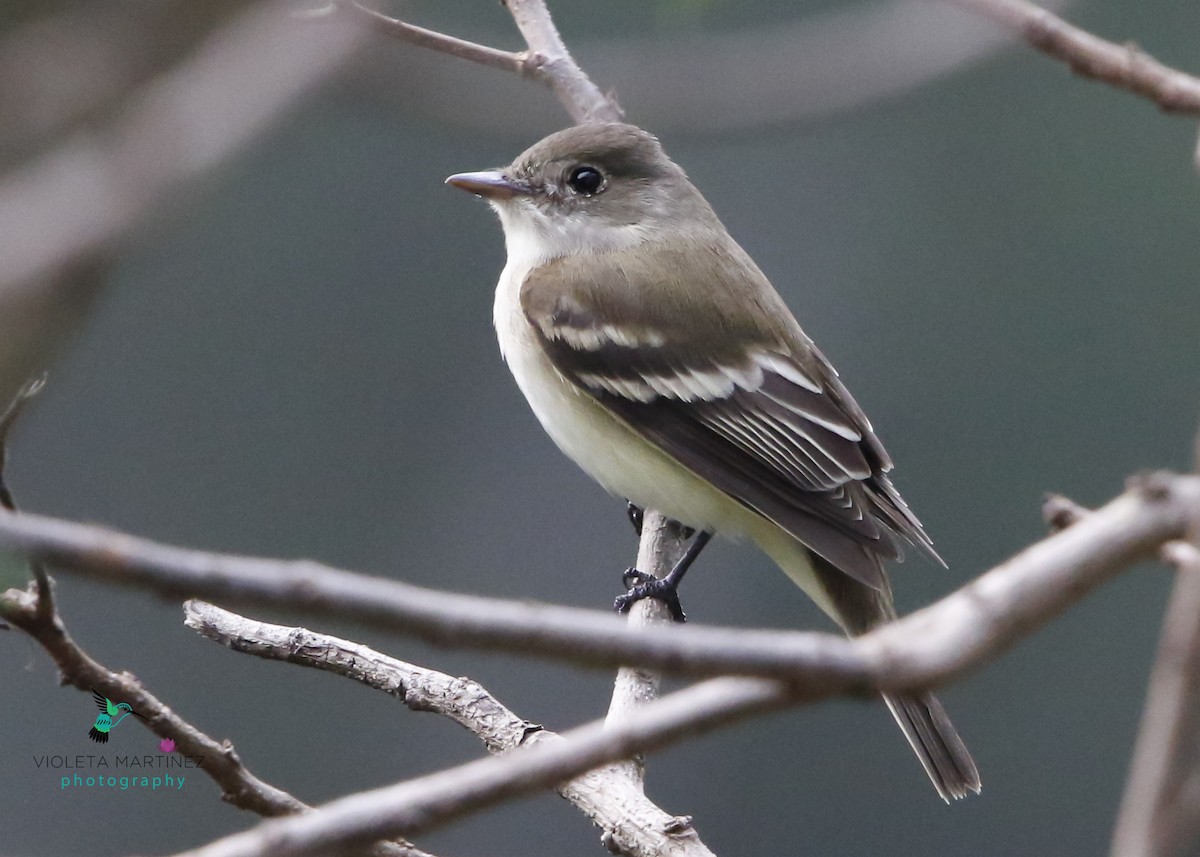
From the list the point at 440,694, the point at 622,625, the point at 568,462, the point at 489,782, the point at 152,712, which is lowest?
the point at 568,462

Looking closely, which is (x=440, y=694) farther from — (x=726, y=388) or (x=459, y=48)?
(x=459, y=48)

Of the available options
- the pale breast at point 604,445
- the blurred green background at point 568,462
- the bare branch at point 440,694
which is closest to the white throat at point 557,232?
the pale breast at point 604,445

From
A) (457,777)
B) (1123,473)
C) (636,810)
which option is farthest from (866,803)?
(457,777)

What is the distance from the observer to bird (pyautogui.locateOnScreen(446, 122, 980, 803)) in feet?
13.0

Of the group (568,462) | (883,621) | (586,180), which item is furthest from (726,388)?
(568,462)

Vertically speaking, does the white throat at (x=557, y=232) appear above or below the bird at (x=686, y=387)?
above

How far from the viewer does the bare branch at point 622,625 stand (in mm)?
1041

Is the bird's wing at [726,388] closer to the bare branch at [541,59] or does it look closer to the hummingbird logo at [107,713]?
the bare branch at [541,59]

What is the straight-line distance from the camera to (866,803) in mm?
8578

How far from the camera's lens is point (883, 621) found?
3.99 m

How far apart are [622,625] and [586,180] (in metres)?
3.60

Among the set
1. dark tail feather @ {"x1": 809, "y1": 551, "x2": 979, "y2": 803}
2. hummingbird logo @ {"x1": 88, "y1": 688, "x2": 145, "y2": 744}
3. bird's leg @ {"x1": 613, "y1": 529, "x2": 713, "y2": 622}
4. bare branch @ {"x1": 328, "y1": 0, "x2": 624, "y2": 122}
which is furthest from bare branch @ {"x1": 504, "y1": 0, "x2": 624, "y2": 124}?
hummingbird logo @ {"x1": 88, "y1": 688, "x2": 145, "y2": 744}

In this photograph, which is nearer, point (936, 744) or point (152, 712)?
point (152, 712)

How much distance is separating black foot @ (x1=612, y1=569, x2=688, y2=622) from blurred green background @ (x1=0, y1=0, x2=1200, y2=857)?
396cm
